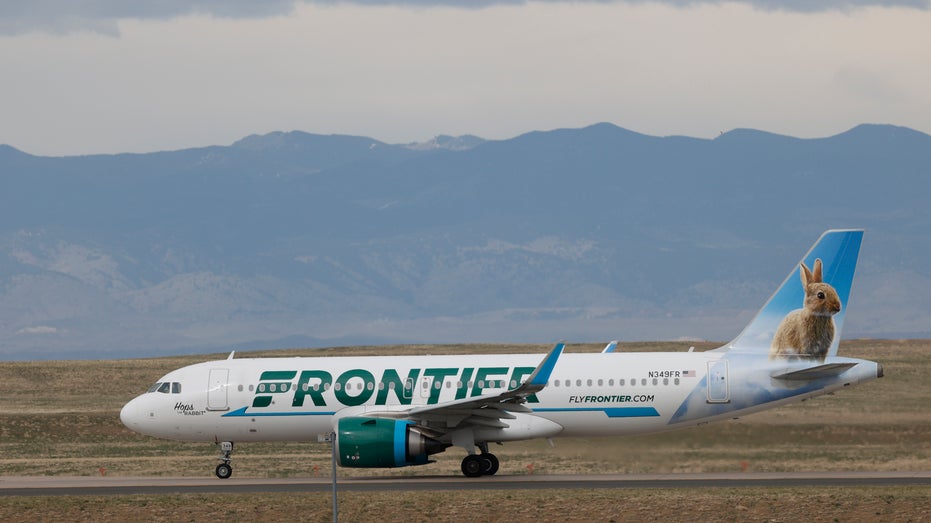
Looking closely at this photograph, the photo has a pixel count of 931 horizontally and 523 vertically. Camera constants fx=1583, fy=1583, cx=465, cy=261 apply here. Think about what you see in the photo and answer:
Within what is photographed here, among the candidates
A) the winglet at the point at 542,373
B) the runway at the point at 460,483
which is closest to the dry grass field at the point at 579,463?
the runway at the point at 460,483

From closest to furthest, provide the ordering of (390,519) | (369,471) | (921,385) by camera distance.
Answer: (390,519) → (369,471) → (921,385)

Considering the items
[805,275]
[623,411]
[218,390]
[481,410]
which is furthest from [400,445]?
[805,275]

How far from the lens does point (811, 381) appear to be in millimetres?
38469

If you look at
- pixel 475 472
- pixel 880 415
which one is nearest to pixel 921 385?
pixel 880 415

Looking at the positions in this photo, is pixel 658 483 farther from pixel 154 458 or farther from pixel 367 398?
pixel 154 458

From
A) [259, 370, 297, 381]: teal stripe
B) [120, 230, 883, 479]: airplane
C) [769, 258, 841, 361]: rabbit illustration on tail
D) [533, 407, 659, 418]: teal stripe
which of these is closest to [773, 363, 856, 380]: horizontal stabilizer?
[120, 230, 883, 479]: airplane

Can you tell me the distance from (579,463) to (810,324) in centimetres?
820

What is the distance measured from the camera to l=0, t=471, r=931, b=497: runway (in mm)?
35906

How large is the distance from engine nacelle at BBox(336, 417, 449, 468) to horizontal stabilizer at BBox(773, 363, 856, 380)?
29.6ft

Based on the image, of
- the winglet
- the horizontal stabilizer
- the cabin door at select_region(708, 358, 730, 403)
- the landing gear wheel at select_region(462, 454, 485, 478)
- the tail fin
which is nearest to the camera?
the winglet

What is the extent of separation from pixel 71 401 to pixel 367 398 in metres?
37.6

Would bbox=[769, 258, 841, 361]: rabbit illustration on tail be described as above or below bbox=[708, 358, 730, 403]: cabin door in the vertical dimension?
above

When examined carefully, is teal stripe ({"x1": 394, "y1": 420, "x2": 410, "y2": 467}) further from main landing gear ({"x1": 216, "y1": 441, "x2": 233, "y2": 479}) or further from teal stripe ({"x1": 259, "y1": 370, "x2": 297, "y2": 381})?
main landing gear ({"x1": 216, "y1": 441, "x2": 233, "y2": 479})

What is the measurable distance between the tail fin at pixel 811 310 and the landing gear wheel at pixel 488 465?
662 cm
